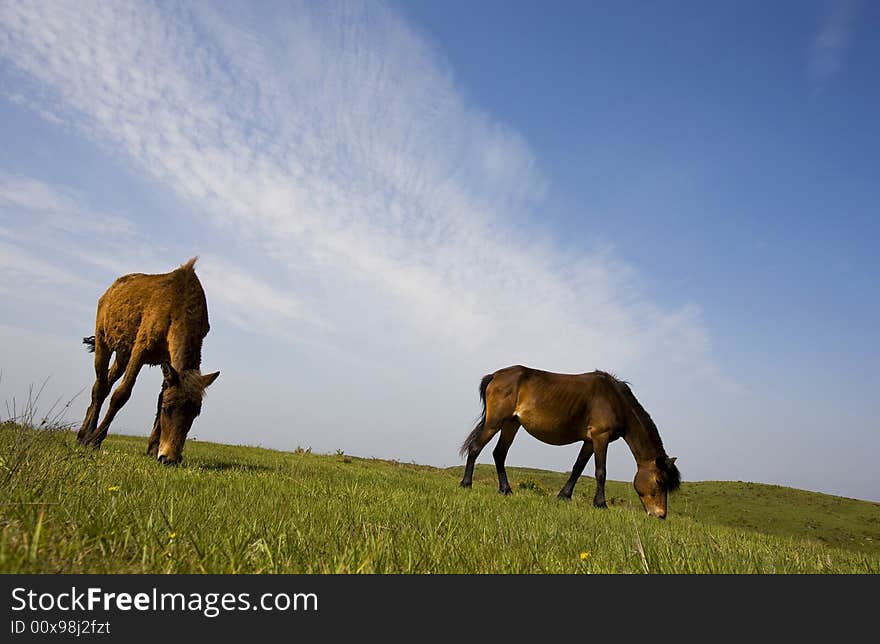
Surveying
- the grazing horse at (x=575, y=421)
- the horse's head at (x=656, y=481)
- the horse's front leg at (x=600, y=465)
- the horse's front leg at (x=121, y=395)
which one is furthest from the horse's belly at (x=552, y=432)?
the horse's front leg at (x=121, y=395)

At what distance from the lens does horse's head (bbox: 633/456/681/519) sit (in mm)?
11938

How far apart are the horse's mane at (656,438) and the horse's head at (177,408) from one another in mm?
9360

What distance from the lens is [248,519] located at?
3699 millimetres

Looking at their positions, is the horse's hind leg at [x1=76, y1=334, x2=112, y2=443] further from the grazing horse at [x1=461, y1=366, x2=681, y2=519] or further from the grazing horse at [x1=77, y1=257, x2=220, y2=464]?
the grazing horse at [x1=461, y1=366, x2=681, y2=519]

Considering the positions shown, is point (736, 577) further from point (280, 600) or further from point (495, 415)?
point (495, 415)

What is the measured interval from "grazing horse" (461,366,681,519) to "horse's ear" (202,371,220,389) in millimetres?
5717

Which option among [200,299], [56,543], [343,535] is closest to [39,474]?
[56,543]

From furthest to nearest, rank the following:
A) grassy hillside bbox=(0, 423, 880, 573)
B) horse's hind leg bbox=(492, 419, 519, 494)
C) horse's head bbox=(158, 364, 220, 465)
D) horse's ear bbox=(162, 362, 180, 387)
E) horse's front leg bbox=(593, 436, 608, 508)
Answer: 1. horse's hind leg bbox=(492, 419, 519, 494)
2. horse's front leg bbox=(593, 436, 608, 508)
3. horse's ear bbox=(162, 362, 180, 387)
4. horse's head bbox=(158, 364, 220, 465)
5. grassy hillside bbox=(0, 423, 880, 573)

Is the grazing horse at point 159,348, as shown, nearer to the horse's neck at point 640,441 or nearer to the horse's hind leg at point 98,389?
the horse's hind leg at point 98,389

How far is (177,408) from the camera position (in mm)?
9203

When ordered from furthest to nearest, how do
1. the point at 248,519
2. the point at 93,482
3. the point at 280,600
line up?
the point at 93,482 → the point at 248,519 → the point at 280,600

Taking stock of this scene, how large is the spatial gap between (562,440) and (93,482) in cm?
1048

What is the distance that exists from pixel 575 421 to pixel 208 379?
8197mm

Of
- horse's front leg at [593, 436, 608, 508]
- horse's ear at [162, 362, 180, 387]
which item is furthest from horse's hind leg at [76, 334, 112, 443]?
horse's front leg at [593, 436, 608, 508]
